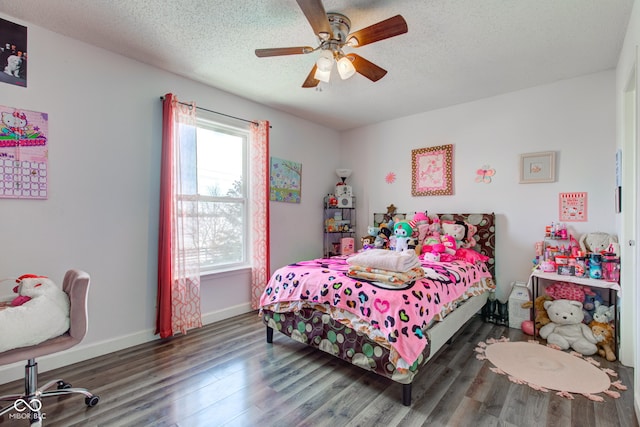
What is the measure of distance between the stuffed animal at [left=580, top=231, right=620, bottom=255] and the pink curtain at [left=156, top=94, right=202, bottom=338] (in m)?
3.73

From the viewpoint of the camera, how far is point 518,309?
2951 mm

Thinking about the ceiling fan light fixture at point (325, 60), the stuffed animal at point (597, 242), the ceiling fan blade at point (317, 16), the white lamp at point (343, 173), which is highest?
the ceiling fan blade at point (317, 16)

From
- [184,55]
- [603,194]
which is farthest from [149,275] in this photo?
[603,194]

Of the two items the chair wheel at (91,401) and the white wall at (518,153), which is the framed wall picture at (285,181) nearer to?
the white wall at (518,153)

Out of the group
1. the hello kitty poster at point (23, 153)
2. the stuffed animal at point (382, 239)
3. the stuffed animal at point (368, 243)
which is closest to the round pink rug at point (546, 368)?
the stuffed animal at point (382, 239)

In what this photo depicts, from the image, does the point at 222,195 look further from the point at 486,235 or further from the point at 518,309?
the point at 518,309

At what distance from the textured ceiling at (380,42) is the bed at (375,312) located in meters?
1.85

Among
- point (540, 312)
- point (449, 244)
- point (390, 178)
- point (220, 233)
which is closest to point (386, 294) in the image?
point (449, 244)

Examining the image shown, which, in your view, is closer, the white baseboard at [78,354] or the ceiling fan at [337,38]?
the ceiling fan at [337,38]

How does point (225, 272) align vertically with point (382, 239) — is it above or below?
below

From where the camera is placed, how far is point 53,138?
2.22m

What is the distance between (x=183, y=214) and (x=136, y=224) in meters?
0.39

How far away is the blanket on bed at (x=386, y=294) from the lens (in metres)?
1.80

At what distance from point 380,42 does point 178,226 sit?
239 centimetres
